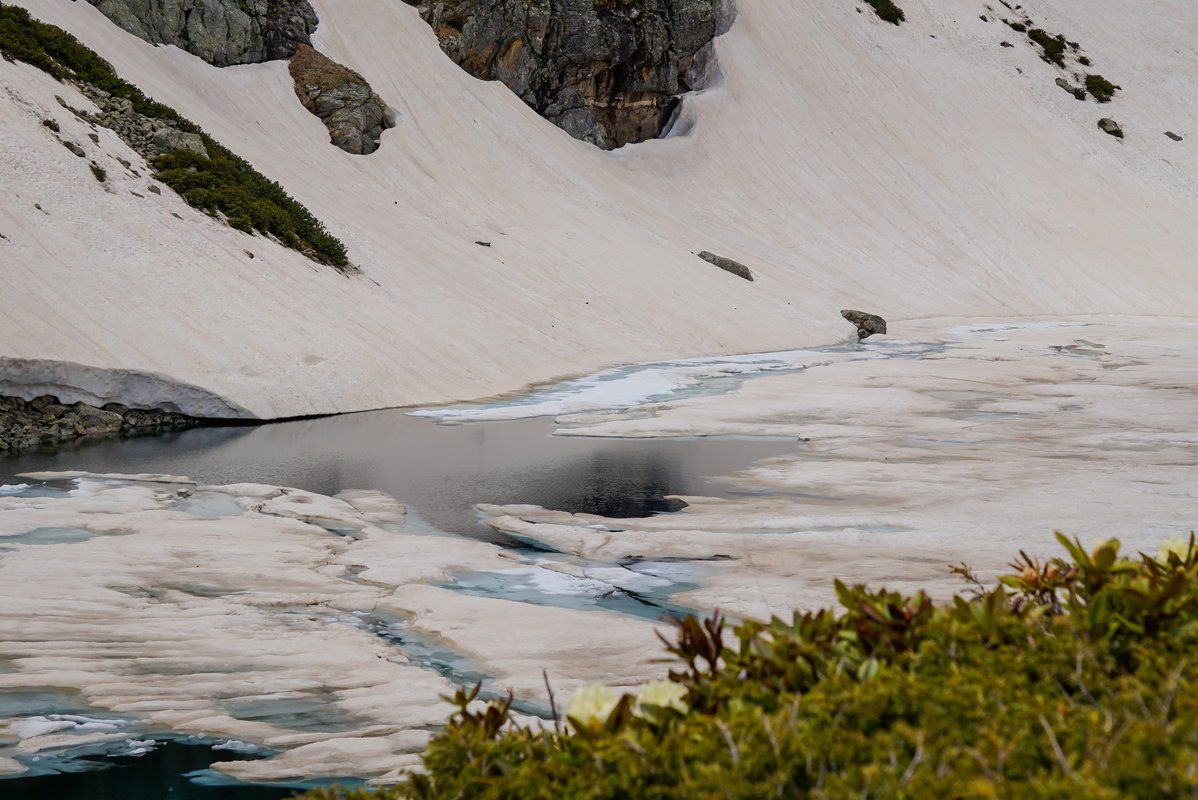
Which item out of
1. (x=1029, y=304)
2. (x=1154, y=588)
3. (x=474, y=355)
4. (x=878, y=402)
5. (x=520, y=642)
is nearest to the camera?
(x=1154, y=588)

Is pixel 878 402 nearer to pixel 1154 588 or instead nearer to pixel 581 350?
pixel 581 350

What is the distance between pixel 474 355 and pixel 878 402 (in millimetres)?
7853

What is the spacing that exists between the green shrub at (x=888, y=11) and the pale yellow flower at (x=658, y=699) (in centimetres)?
5598

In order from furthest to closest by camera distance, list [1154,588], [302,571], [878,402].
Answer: [878,402], [302,571], [1154,588]

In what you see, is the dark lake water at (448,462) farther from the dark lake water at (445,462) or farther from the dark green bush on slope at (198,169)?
the dark green bush on slope at (198,169)

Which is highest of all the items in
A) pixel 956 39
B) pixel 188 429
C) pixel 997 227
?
pixel 956 39

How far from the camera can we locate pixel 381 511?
33.3 feet

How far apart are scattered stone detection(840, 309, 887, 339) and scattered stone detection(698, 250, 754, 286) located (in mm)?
3337

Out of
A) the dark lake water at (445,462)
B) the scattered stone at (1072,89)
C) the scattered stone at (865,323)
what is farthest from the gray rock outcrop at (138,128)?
the scattered stone at (1072,89)

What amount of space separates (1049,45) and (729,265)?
106 ft

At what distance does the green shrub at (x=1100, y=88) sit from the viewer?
178ft

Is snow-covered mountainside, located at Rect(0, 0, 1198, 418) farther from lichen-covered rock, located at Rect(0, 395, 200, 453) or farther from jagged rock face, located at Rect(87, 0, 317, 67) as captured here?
jagged rock face, located at Rect(87, 0, 317, 67)

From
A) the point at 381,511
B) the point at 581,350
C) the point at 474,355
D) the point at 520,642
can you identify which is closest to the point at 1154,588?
the point at 520,642

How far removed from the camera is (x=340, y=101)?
107 ft
